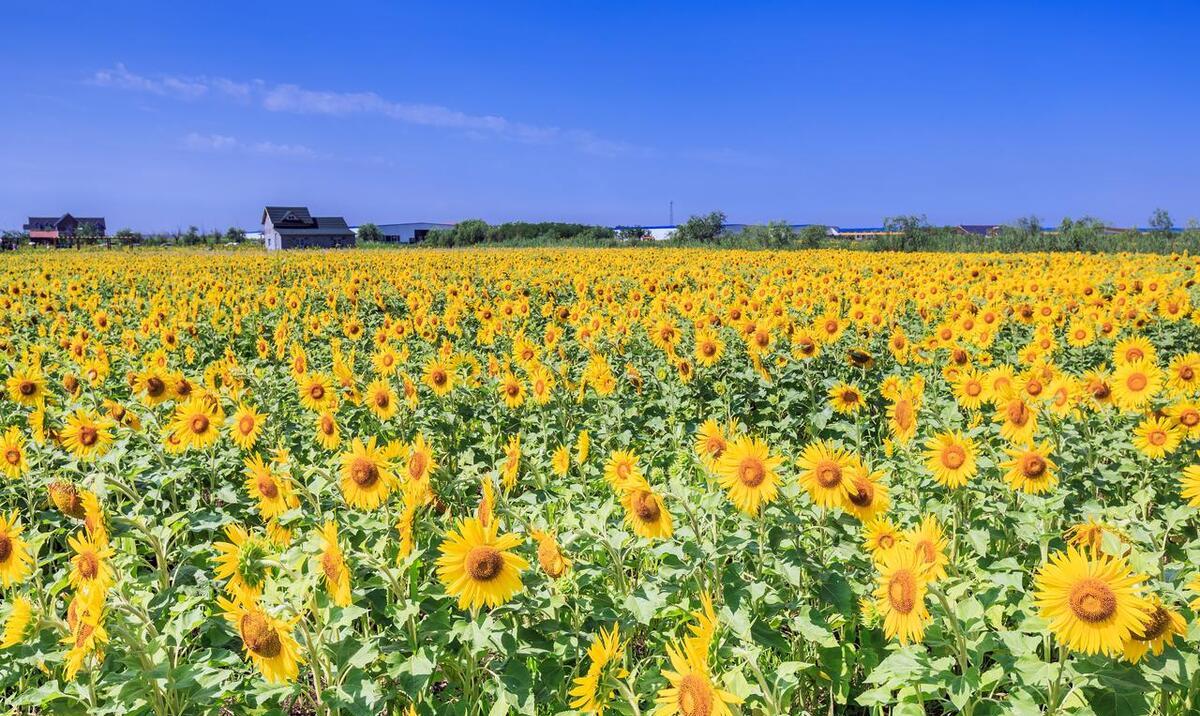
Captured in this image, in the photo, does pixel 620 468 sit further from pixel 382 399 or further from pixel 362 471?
pixel 382 399

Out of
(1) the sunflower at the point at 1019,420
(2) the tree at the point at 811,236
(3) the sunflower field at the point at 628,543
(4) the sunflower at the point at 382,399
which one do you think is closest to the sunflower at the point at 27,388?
(3) the sunflower field at the point at 628,543

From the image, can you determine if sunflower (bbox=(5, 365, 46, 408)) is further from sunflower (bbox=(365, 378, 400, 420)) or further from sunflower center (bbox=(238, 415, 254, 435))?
sunflower (bbox=(365, 378, 400, 420))

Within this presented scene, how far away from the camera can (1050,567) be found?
1.92 meters

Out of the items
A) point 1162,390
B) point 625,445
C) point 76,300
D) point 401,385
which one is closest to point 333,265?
point 76,300

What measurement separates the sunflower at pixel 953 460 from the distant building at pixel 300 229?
2853 inches

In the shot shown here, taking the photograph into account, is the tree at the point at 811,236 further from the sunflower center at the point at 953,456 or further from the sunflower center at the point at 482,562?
the sunflower center at the point at 482,562

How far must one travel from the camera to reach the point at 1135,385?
427 cm

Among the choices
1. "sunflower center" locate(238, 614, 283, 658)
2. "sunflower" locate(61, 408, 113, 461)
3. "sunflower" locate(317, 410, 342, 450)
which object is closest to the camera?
"sunflower center" locate(238, 614, 283, 658)

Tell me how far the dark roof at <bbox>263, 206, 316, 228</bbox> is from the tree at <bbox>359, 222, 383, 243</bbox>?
6.18m

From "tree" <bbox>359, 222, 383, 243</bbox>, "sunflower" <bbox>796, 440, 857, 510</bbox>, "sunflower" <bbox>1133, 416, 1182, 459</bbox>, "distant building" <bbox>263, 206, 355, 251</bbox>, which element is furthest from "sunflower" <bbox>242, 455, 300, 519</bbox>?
"tree" <bbox>359, 222, 383, 243</bbox>

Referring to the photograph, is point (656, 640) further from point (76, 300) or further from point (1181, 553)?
point (76, 300)

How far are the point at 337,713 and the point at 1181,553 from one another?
3.31 metres

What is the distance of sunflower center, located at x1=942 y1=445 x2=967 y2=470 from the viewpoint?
10.8ft

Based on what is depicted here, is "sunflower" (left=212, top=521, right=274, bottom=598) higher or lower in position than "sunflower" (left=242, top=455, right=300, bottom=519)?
lower
